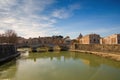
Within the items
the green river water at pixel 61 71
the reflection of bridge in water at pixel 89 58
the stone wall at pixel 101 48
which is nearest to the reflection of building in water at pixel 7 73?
the green river water at pixel 61 71

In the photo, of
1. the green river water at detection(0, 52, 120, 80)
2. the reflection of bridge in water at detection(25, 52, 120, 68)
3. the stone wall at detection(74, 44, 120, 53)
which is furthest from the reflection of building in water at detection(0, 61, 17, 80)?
the stone wall at detection(74, 44, 120, 53)

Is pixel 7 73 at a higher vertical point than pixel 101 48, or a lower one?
lower

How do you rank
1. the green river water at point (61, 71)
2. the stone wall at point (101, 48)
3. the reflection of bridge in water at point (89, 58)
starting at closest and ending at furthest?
the green river water at point (61, 71) → the reflection of bridge in water at point (89, 58) → the stone wall at point (101, 48)

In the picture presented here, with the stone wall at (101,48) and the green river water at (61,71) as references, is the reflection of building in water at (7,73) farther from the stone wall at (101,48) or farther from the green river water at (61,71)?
the stone wall at (101,48)

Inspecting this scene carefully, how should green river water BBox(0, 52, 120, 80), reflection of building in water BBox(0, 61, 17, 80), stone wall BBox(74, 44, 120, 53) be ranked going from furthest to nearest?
1. stone wall BBox(74, 44, 120, 53)
2. reflection of building in water BBox(0, 61, 17, 80)
3. green river water BBox(0, 52, 120, 80)

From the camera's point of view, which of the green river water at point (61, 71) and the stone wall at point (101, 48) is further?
the stone wall at point (101, 48)

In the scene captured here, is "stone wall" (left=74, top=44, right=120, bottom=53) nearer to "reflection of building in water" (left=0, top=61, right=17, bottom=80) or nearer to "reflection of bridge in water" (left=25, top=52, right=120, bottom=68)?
"reflection of bridge in water" (left=25, top=52, right=120, bottom=68)

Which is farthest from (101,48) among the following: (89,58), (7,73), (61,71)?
(7,73)

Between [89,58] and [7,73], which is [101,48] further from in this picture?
[7,73]

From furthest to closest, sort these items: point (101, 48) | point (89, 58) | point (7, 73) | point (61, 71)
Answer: point (101, 48) → point (89, 58) → point (61, 71) → point (7, 73)

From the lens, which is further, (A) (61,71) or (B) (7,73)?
(A) (61,71)

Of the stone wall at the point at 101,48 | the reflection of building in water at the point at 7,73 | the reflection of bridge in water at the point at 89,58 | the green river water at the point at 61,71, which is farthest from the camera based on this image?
the stone wall at the point at 101,48

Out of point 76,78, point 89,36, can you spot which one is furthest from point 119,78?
point 89,36

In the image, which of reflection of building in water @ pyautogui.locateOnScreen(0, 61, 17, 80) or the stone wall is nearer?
reflection of building in water @ pyautogui.locateOnScreen(0, 61, 17, 80)
